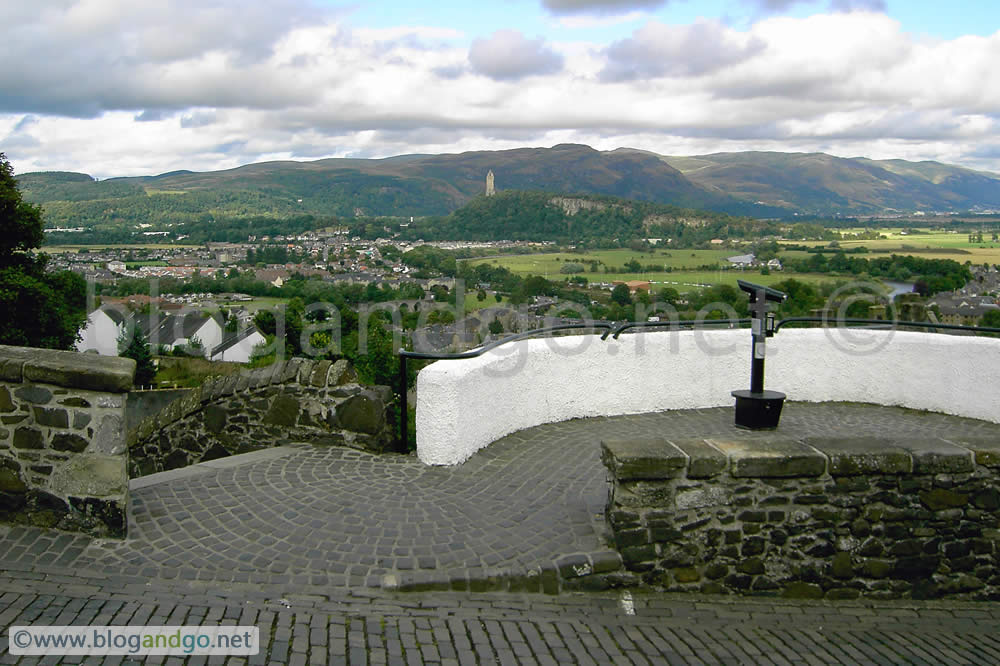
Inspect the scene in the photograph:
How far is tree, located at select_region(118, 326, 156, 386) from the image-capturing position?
29447 millimetres

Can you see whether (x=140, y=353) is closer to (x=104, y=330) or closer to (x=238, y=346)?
(x=104, y=330)

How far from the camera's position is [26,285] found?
21141 mm

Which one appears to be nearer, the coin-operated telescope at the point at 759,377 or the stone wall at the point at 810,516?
the stone wall at the point at 810,516

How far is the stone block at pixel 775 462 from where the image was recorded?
4789 millimetres

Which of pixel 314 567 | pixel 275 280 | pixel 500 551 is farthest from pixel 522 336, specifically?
pixel 275 280

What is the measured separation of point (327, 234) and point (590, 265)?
27598mm

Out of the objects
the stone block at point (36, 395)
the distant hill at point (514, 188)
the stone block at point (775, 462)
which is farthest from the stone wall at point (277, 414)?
the distant hill at point (514, 188)

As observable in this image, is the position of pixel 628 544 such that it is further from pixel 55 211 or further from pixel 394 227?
pixel 55 211

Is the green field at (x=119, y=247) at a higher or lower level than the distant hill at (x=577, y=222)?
lower

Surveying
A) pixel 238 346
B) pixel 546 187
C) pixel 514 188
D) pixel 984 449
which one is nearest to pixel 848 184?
pixel 546 187

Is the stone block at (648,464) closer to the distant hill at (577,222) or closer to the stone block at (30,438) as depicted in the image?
the stone block at (30,438)

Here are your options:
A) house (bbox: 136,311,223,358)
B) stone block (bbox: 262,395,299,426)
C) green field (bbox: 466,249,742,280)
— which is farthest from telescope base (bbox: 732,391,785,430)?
house (bbox: 136,311,223,358)

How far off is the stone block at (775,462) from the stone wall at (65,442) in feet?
13.2

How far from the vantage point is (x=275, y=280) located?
27359 mm
